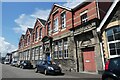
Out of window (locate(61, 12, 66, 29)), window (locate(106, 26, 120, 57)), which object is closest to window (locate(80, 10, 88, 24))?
window (locate(61, 12, 66, 29))

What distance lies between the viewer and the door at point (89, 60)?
53.5 feet


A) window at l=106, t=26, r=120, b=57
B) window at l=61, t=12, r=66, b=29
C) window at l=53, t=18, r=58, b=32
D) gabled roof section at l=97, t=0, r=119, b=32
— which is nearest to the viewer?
window at l=106, t=26, r=120, b=57

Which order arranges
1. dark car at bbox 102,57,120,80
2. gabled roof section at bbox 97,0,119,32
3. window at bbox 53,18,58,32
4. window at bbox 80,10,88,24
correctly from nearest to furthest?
dark car at bbox 102,57,120,80
gabled roof section at bbox 97,0,119,32
window at bbox 80,10,88,24
window at bbox 53,18,58,32

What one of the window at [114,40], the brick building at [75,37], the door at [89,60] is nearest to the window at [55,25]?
the brick building at [75,37]

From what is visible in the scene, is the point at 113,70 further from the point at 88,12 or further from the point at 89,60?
the point at 88,12

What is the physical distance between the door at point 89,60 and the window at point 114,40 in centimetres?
286

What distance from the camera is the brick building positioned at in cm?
1608

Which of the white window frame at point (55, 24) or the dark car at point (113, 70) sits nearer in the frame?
the dark car at point (113, 70)

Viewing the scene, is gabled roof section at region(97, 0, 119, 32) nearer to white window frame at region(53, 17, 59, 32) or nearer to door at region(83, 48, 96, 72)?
door at region(83, 48, 96, 72)

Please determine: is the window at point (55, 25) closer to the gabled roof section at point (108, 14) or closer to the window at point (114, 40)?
the gabled roof section at point (108, 14)

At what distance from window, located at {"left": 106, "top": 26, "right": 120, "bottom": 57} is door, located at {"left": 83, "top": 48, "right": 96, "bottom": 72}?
2.86 metres

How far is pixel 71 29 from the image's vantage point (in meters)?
19.4

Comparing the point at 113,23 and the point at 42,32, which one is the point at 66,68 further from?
the point at 42,32

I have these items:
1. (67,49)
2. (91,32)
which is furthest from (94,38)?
(67,49)
